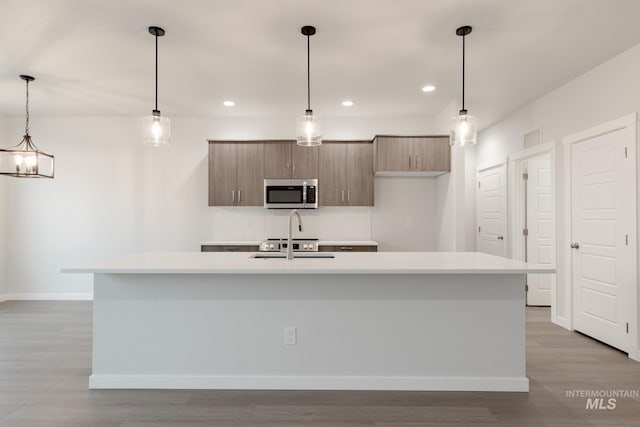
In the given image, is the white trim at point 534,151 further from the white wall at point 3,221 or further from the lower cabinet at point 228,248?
the white wall at point 3,221

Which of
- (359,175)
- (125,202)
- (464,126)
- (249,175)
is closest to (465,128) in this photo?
(464,126)

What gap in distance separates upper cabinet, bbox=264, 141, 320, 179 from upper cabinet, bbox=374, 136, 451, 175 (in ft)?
2.88

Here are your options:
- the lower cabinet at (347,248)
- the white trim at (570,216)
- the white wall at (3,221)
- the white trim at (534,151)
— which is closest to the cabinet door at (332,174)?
the lower cabinet at (347,248)

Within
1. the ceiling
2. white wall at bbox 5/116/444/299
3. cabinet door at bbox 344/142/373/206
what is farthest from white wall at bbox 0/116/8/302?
cabinet door at bbox 344/142/373/206

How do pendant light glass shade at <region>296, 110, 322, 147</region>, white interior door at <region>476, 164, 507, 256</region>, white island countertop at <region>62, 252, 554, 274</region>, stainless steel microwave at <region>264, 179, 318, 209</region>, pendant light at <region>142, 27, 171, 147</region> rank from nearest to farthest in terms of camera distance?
white island countertop at <region>62, 252, 554, 274</region>
pendant light at <region>142, 27, 171, 147</region>
pendant light glass shade at <region>296, 110, 322, 147</region>
stainless steel microwave at <region>264, 179, 318, 209</region>
white interior door at <region>476, 164, 507, 256</region>

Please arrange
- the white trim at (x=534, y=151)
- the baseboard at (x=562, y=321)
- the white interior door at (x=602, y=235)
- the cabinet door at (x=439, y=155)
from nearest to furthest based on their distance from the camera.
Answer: the white interior door at (x=602, y=235), the baseboard at (x=562, y=321), the white trim at (x=534, y=151), the cabinet door at (x=439, y=155)

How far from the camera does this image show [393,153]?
4809 millimetres

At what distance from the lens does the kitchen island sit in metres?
2.53

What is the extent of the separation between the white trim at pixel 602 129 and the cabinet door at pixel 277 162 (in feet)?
10.5

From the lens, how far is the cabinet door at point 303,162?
5.04m

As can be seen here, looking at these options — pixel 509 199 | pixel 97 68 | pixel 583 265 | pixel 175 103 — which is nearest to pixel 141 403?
pixel 97 68

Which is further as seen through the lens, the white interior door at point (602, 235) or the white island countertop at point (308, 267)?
the white interior door at point (602, 235)

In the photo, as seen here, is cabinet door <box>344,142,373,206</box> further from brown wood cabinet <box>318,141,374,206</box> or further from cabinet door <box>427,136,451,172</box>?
cabinet door <box>427,136,451,172</box>

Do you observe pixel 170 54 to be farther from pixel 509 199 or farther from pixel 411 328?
pixel 509 199
